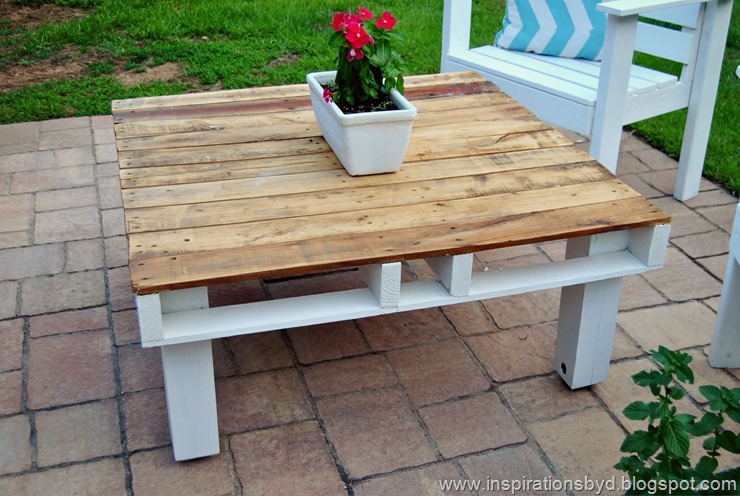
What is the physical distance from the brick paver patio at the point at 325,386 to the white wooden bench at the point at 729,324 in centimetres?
4

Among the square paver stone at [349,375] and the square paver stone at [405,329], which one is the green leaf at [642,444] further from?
the square paver stone at [405,329]

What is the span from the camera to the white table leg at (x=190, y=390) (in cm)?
181

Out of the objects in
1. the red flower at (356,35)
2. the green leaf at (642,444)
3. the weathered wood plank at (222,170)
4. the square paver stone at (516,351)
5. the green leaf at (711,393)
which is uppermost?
the red flower at (356,35)

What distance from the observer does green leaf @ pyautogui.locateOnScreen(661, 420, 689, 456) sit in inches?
57.2

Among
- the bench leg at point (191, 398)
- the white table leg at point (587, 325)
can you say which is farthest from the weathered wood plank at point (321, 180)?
the bench leg at point (191, 398)

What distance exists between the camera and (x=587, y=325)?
2178mm

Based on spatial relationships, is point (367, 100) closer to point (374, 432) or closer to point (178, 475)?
point (374, 432)

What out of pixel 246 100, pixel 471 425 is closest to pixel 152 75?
pixel 246 100

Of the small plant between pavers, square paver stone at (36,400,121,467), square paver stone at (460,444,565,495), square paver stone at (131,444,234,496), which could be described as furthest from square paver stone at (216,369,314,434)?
the small plant between pavers

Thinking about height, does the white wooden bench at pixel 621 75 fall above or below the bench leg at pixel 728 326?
above

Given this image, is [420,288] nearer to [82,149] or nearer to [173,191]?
[173,191]

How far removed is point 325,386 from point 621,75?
145cm

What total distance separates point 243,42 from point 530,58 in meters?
2.04

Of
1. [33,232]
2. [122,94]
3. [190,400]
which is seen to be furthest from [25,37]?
[190,400]
